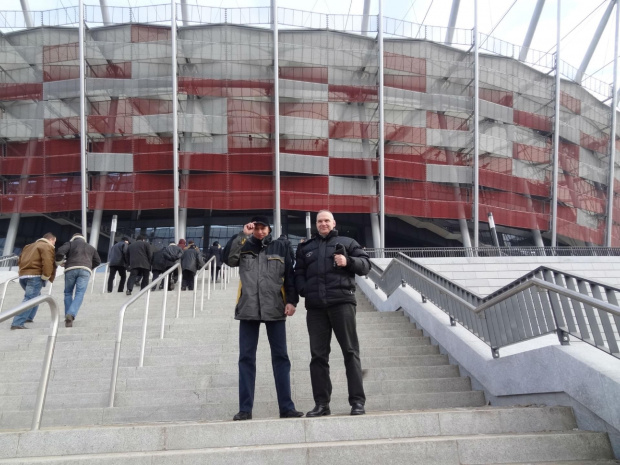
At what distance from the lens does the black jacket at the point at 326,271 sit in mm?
4926

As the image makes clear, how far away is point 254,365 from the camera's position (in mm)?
4969

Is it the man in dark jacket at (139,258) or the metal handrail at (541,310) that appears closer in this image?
the metal handrail at (541,310)

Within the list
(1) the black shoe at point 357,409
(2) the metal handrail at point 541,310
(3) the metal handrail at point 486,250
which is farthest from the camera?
(3) the metal handrail at point 486,250

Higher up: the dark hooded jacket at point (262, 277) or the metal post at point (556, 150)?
the metal post at point (556, 150)

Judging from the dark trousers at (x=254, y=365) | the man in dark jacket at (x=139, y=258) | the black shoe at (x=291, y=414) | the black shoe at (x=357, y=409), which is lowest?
the black shoe at (x=291, y=414)

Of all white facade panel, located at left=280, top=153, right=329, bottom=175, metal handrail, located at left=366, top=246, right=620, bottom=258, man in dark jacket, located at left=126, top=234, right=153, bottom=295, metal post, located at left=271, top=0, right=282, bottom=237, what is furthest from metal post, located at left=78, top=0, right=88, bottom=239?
man in dark jacket, located at left=126, top=234, right=153, bottom=295

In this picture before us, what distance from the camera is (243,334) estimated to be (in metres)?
4.98

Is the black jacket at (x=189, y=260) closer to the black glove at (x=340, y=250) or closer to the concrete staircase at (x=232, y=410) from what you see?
the concrete staircase at (x=232, y=410)

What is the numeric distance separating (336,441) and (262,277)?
5.17 ft

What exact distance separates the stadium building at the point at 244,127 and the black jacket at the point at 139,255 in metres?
21.0

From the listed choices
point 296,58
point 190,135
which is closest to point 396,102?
point 296,58

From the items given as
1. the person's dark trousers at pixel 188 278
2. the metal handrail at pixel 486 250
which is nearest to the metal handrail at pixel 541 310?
the person's dark trousers at pixel 188 278

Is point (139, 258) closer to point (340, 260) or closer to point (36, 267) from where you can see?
point (36, 267)

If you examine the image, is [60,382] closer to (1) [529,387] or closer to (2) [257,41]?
(1) [529,387]
